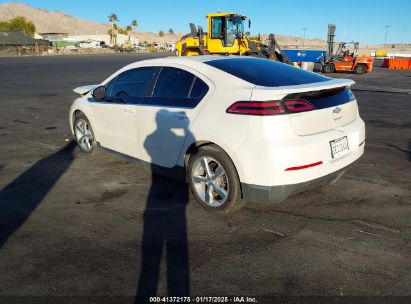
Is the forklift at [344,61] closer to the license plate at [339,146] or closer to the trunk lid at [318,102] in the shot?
the trunk lid at [318,102]

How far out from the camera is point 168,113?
4.20 m

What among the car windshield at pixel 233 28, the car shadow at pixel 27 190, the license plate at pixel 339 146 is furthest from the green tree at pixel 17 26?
the license plate at pixel 339 146

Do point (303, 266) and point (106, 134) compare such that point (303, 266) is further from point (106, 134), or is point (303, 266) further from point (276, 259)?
point (106, 134)

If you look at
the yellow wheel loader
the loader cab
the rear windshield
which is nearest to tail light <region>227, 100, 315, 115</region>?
the rear windshield

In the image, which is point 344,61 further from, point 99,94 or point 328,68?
point 99,94

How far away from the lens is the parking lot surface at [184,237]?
2805 millimetres

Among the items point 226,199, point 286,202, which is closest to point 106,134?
point 226,199

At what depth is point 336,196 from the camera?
4383 mm

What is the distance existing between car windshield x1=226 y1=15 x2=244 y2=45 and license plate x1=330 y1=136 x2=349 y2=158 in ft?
59.0

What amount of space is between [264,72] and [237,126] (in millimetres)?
940

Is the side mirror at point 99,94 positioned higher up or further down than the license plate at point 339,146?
higher up

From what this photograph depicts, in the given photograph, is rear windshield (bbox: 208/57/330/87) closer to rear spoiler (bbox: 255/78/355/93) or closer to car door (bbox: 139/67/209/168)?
rear spoiler (bbox: 255/78/355/93)

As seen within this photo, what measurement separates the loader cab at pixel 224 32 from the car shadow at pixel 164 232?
16.9m

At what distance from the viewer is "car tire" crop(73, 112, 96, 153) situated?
589 cm
